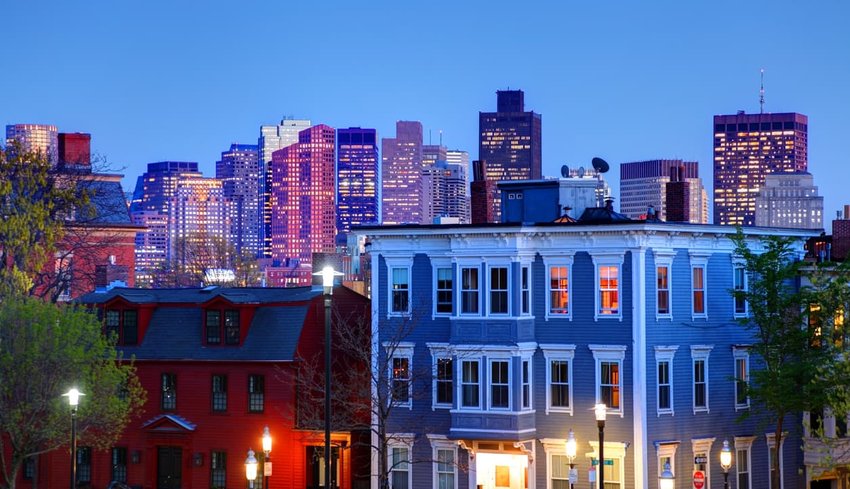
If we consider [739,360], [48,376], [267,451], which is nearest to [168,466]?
[267,451]

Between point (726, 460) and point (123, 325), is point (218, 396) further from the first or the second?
point (726, 460)

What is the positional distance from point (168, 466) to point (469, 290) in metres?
15.6

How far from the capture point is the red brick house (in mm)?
67438

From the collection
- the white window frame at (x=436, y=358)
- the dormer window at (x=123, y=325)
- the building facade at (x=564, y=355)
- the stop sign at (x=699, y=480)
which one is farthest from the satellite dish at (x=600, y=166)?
the dormer window at (x=123, y=325)

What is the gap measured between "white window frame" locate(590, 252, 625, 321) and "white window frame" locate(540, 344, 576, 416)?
5.53 feet

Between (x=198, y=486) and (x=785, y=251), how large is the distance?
25575 millimetres

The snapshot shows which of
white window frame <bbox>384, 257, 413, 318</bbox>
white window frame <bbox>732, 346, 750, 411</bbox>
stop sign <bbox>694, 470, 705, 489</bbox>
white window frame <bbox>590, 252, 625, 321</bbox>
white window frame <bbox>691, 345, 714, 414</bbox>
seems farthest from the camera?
white window frame <bbox>384, 257, 413, 318</bbox>

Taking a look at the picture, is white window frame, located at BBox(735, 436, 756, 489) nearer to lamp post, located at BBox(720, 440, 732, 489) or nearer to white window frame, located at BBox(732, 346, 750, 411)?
white window frame, located at BBox(732, 346, 750, 411)

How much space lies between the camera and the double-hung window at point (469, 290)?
63.3 m

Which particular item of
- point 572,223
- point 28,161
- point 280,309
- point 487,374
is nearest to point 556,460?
point 487,374

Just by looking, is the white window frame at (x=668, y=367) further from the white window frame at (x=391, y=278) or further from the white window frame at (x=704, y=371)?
the white window frame at (x=391, y=278)

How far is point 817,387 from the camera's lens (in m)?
59.7

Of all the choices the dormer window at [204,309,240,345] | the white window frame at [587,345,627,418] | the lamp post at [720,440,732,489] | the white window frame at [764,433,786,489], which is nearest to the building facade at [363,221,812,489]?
the white window frame at [587,345,627,418]

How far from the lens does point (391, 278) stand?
6569cm
